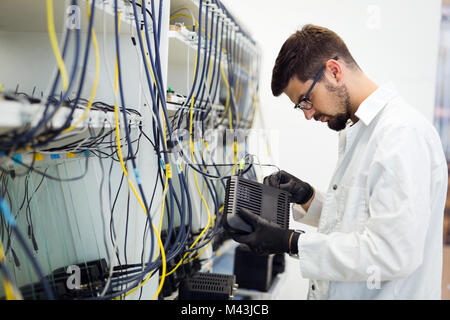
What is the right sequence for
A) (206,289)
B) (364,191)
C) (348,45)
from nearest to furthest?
(364,191) < (206,289) < (348,45)

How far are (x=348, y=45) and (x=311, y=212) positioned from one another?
88 centimetres

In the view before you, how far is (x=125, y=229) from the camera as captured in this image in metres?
1.25

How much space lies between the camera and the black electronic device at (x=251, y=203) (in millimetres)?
1108

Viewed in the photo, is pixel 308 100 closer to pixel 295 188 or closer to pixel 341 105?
pixel 341 105

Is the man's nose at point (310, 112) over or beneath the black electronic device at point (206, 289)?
over

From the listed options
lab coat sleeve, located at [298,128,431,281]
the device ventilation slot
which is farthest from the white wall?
lab coat sleeve, located at [298,128,431,281]

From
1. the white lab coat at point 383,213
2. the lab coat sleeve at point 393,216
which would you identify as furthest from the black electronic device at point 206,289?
the lab coat sleeve at point 393,216

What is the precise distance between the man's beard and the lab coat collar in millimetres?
53

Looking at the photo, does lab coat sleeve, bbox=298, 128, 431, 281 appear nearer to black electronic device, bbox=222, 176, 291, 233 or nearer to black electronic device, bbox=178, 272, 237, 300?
black electronic device, bbox=222, 176, 291, 233

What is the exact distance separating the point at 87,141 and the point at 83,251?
1.17ft

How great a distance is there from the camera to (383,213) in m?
0.93

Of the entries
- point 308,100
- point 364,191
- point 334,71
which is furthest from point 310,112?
point 364,191

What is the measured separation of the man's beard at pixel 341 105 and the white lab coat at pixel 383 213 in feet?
0.14

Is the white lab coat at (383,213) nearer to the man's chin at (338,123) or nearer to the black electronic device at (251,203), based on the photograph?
the man's chin at (338,123)
